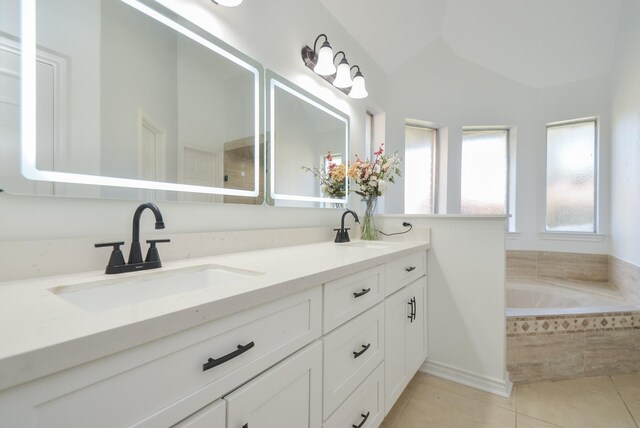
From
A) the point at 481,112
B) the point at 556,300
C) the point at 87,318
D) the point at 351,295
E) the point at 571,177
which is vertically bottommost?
the point at 556,300

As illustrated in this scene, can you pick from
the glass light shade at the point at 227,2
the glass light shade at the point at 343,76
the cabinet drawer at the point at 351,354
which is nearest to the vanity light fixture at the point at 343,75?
the glass light shade at the point at 343,76

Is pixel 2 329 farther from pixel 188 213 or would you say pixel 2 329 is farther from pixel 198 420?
pixel 188 213

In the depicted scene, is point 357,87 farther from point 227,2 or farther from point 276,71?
point 227,2

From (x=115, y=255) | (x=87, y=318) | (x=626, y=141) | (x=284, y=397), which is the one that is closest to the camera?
(x=87, y=318)

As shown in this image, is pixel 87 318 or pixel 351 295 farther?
pixel 351 295

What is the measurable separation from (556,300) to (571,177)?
4.14 feet

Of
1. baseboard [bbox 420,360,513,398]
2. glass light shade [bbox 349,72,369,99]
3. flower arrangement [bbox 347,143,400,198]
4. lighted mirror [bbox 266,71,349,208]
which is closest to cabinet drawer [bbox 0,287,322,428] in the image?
lighted mirror [bbox 266,71,349,208]

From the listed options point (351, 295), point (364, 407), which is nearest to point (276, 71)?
point (351, 295)

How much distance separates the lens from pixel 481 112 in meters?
2.93

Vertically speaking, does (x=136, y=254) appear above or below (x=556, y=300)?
above

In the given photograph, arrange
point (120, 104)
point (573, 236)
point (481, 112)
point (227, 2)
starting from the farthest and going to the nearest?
point (481, 112)
point (573, 236)
point (227, 2)
point (120, 104)

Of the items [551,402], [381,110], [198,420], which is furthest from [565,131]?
[198,420]

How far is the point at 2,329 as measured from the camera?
40cm

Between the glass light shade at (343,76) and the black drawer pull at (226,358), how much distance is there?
1.75m
